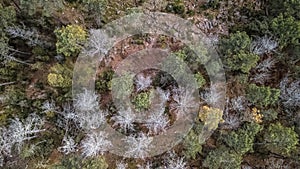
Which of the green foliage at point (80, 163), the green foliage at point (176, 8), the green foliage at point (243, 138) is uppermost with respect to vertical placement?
the green foliage at point (176, 8)

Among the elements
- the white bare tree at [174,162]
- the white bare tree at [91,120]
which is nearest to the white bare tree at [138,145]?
the white bare tree at [174,162]

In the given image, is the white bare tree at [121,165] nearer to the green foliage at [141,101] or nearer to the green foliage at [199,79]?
the green foliage at [141,101]

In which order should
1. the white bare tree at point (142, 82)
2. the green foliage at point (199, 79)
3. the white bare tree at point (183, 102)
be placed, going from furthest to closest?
the white bare tree at point (142, 82)
the white bare tree at point (183, 102)
the green foliage at point (199, 79)

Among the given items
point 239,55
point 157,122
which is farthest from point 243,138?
point 157,122

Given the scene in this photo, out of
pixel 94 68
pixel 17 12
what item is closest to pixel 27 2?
pixel 17 12

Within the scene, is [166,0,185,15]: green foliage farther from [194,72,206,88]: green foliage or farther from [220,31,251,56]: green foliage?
[194,72,206,88]: green foliage
